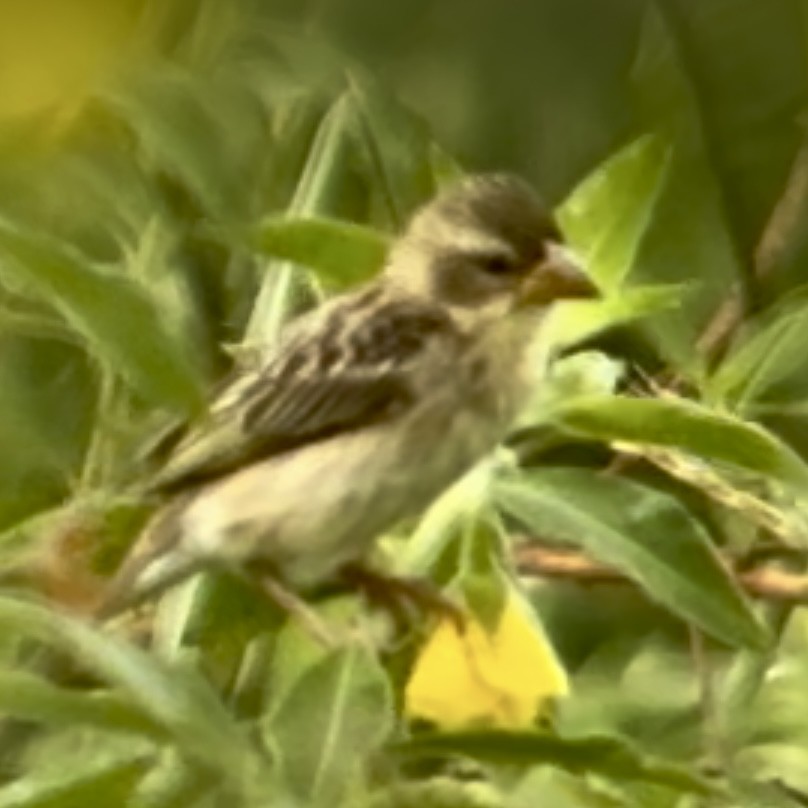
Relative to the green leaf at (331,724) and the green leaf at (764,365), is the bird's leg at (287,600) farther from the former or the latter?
the green leaf at (764,365)

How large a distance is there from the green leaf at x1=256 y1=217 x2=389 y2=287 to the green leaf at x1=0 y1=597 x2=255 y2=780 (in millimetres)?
125

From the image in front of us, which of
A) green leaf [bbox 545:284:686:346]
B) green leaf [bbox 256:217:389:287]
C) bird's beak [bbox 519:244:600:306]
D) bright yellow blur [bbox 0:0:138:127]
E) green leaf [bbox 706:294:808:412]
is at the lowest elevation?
green leaf [bbox 706:294:808:412]

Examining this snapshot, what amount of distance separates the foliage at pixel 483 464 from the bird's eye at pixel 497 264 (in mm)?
24

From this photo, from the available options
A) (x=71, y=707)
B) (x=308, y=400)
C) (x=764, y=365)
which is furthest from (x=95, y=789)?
(x=764, y=365)

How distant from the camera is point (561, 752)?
0.51 meters

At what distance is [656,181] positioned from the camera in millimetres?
614

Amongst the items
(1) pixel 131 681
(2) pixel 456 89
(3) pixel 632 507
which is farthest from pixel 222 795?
(2) pixel 456 89

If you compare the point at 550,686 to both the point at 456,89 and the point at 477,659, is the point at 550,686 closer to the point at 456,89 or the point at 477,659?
the point at 477,659

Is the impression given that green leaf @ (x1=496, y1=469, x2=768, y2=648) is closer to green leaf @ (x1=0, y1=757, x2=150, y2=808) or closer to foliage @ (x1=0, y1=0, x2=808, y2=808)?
foliage @ (x1=0, y1=0, x2=808, y2=808)

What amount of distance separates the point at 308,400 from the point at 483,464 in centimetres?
5

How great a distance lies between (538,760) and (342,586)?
0.08 metres

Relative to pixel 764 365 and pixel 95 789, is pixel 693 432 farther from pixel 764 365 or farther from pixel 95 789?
pixel 95 789

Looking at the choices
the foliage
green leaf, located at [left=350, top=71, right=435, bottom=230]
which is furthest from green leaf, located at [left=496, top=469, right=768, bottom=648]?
green leaf, located at [left=350, top=71, right=435, bottom=230]

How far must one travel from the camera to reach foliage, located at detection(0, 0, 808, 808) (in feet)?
1.71
